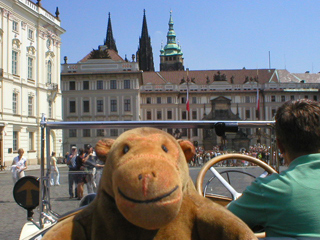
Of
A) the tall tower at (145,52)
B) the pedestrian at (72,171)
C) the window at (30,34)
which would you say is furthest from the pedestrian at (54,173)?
the tall tower at (145,52)

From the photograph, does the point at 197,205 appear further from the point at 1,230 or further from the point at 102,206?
the point at 1,230

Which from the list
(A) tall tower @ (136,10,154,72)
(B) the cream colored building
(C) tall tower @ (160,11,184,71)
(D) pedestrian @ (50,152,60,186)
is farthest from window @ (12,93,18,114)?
(C) tall tower @ (160,11,184,71)

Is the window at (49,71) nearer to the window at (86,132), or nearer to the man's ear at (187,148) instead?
the window at (86,132)

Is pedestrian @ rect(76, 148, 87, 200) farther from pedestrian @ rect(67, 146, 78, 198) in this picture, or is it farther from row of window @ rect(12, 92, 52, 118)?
row of window @ rect(12, 92, 52, 118)

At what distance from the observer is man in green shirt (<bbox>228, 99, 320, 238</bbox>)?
178 centimetres

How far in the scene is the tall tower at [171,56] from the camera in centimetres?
11188

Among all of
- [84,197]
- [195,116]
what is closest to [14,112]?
[84,197]

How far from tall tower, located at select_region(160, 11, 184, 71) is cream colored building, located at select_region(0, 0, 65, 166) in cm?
7200

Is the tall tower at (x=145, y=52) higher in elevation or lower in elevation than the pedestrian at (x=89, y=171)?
higher

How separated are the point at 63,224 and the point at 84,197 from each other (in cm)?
134

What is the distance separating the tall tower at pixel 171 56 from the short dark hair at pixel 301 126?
110 meters

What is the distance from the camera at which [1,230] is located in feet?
22.5

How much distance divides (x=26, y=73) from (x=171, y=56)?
260 feet

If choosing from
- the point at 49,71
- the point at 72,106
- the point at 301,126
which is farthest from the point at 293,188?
the point at 72,106
